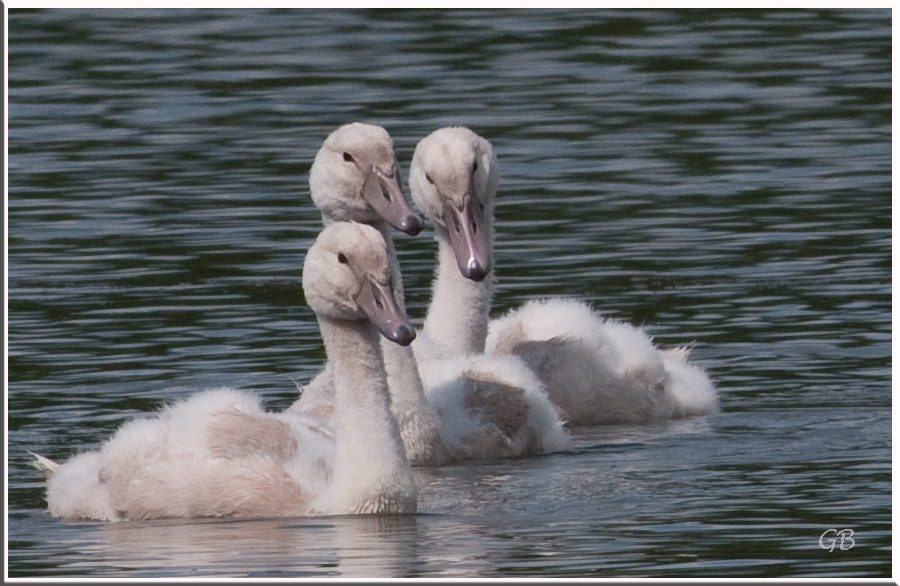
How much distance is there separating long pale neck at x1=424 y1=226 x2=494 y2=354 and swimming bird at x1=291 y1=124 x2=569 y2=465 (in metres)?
0.65

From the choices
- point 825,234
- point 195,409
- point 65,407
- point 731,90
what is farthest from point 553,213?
point 195,409

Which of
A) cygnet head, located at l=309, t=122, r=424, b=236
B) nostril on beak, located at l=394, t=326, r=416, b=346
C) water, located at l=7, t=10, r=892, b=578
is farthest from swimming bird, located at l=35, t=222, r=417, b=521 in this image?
cygnet head, located at l=309, t=122, r=424, b=236

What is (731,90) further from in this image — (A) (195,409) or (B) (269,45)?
(A) (195,409)

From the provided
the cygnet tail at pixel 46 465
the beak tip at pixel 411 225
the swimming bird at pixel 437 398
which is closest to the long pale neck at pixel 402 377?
the swimming bird at pixel 437 398

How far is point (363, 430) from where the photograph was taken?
36.1 ft

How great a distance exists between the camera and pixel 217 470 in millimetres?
11164

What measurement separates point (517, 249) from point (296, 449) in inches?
230

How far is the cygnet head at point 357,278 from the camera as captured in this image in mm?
10789

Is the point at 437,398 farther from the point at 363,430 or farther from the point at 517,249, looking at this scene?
the point at 517,249

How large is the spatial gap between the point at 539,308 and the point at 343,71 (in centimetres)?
606

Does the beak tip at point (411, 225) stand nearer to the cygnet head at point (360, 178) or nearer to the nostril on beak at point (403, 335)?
the cygnet head at point (360, 178)

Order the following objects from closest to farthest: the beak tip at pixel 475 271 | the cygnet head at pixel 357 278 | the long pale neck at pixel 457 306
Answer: the cygnet head at pixel 357 278 < the beak tip at pixel 475 271 < the long pale neck at pixel 457 306

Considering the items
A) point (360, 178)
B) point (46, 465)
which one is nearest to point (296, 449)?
point (46, 465)

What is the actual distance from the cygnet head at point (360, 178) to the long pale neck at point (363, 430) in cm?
137
